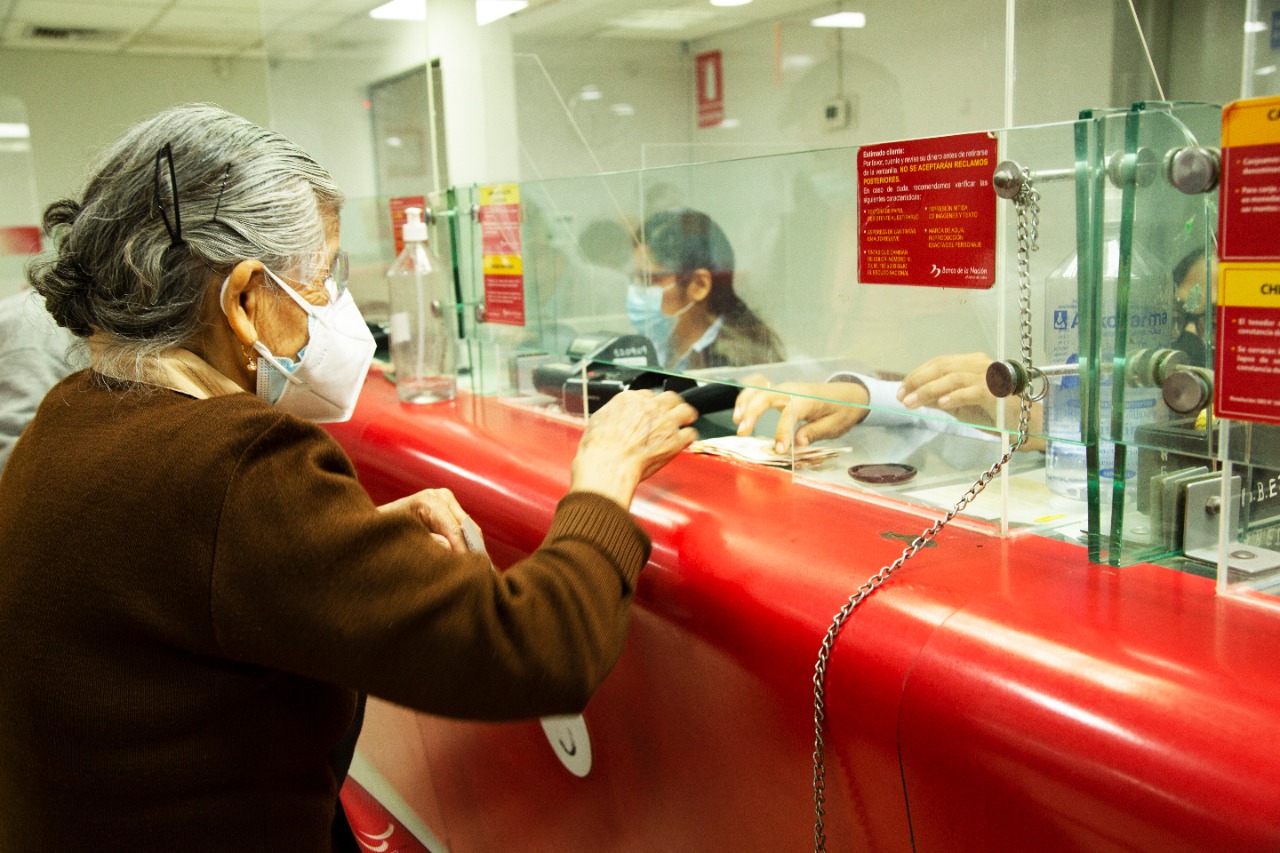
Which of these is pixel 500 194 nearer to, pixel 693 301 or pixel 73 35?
pixel 693 301

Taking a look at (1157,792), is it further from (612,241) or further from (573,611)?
(612,241)

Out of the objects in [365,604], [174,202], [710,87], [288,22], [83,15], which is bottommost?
[365,604]

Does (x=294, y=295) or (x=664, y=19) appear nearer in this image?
(x=294, y=295)

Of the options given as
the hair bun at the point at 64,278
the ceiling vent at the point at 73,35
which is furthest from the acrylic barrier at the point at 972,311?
the ceiling vent at the point at 73,35

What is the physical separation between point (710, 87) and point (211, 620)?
2862 mm

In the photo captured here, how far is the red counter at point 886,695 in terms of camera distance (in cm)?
66

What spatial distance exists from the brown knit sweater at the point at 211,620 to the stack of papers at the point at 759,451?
536 mm

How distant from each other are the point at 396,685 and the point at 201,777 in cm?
23

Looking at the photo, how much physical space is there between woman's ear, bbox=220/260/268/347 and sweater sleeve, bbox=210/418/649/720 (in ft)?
0.57

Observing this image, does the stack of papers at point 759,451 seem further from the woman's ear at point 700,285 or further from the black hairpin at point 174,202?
the black hairpin at point 174,202

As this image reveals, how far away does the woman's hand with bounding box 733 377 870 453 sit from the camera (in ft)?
4.04

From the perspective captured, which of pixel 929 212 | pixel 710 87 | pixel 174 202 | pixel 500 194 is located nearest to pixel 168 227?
pixel 174 202

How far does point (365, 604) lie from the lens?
2.53 ft

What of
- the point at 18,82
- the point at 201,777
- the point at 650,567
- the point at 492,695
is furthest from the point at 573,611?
the point at 18,82
